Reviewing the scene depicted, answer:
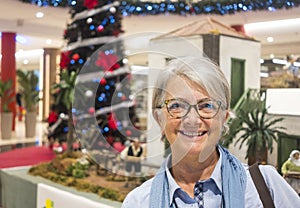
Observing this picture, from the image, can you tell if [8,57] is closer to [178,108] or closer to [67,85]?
[67,85]

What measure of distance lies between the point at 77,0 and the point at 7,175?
199cm

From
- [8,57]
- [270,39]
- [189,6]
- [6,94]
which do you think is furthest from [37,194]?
[8,57]

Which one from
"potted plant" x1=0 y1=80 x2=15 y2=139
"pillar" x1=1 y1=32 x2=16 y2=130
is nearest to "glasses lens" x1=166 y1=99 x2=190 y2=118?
"potted plant" x1=0 y1=80 x2=15 y2=139

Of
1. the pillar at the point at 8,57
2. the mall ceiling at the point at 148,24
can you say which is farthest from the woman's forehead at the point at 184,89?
the pillar at the point at 8,57

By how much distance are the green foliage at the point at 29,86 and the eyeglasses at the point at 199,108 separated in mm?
8225

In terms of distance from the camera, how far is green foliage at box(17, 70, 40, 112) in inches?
347

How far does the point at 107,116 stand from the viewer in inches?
159

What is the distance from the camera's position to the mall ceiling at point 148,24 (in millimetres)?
2529

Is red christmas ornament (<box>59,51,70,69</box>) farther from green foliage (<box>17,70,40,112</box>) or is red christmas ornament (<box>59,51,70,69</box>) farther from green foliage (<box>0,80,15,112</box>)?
green foliage (<box>0,80,15,112</box>)

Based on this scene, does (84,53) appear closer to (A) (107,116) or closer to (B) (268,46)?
(A) (107,116)

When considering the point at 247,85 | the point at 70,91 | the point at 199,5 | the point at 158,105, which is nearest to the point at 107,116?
the point at 70,91

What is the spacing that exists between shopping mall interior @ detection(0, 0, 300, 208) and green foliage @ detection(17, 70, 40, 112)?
85.6 inches

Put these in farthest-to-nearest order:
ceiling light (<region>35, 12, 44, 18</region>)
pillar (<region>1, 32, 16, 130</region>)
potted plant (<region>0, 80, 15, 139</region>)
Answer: pillar (<region>1, 32, 16, 130</region>), potted plant (<region>0, 80, 15, 139</region>), ceiling light (<region>35, 12, 44, 18</region>)

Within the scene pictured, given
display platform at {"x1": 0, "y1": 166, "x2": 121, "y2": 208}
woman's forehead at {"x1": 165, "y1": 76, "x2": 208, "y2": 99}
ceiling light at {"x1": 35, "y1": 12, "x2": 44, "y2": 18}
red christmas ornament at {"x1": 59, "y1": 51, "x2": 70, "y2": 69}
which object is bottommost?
display platform at {"x1": 0, "y1": 166, "x2": 121, "y2": 208}
